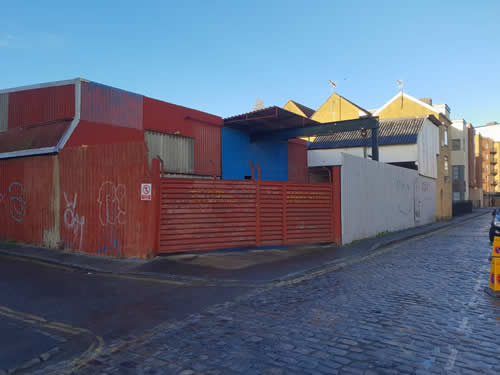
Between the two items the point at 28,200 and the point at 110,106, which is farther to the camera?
the point at 110,106

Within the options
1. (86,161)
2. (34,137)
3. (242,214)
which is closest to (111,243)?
(86,161)

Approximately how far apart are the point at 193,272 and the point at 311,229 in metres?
5.82

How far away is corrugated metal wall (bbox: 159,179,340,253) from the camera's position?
10.9m

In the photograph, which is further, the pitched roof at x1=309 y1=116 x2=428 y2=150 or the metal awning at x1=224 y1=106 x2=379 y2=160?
the pitched roof at x1=309 y1=116 x2=428 y2=150

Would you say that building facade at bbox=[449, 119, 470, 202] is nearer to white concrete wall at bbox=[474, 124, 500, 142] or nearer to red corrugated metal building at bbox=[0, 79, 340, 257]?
white concrete wall at bbox=[474, 124, 500, 142]

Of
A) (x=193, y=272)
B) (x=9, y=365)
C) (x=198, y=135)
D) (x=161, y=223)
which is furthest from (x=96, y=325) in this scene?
(x=198, y=135)

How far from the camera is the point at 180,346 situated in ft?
15.0

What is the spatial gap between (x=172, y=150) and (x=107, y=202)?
22.6 ft

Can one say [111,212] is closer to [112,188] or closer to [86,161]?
[112,188]

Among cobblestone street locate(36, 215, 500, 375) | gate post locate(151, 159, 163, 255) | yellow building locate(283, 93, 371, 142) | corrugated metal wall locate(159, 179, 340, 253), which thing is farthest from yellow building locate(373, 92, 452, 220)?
cobblestone street locate(36, 215, 500, 375)

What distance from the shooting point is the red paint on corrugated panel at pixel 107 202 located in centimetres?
1038

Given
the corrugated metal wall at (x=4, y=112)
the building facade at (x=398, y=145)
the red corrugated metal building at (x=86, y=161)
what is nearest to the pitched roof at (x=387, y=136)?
the building facade at (x=398, y=145)

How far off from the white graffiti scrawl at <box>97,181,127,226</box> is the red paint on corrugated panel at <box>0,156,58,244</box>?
2.48 meters

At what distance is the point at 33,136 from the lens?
14.1 meters
